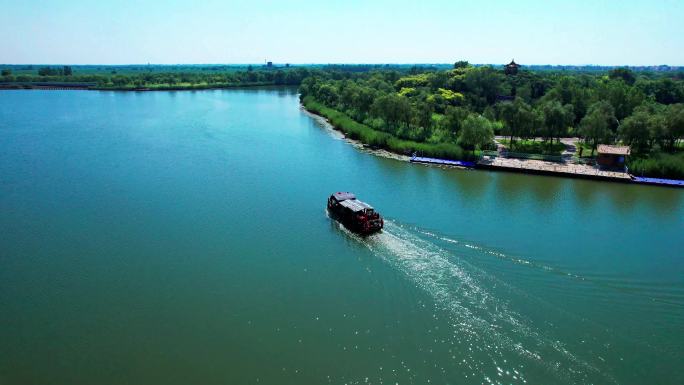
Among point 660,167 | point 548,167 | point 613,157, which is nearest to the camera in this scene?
point 660,167

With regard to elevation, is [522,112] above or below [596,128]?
above

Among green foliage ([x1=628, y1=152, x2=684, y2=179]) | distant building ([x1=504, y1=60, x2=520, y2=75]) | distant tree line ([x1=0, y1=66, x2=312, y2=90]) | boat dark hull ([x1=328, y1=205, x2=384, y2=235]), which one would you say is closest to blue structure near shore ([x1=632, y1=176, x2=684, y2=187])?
green foliage ([x1=628, y1=152, x2=684, y2=179])

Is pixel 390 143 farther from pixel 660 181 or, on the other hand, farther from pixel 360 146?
pixel 660 181

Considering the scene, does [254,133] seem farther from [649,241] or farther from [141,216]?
[649,241]

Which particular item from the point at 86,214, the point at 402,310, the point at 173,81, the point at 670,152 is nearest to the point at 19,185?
the point at 86,214

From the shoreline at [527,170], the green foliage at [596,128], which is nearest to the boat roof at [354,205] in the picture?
the shoreline at [527,170]

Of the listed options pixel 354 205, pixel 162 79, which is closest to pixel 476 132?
pixel 354 205
